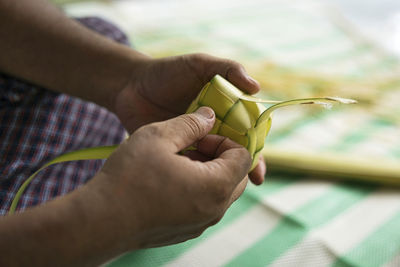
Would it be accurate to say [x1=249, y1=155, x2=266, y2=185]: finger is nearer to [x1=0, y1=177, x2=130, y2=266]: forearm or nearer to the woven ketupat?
the woven ketupat

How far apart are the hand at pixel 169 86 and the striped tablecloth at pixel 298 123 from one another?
0.39 feet

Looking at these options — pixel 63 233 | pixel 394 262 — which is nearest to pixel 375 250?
pixel 394 262

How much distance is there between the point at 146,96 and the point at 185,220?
1.11ft

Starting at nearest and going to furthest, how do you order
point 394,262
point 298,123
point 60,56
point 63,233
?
1. point 63,233
2. point 394,262
3. point 60,56
4. point 298,123

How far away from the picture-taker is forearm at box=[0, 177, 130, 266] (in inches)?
14.8

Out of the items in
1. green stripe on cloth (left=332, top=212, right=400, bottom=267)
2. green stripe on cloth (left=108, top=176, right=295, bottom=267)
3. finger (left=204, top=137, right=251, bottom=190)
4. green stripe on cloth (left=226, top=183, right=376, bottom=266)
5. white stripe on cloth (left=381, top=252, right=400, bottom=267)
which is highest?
finger (left=204, top=137, right=251, bottom=190)

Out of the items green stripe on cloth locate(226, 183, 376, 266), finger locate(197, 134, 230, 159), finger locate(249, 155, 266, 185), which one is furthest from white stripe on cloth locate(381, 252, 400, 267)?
finger locate(197, 134, 230, 159)

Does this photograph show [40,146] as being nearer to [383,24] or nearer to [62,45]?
[62,45]

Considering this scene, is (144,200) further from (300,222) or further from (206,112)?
(300,222)

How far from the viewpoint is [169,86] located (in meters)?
0.68

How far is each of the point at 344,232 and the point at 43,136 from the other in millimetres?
524

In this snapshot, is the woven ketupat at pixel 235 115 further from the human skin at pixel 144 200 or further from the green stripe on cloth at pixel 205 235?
the green stripe on cloth at pixel 205 235

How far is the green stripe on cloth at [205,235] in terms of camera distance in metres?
0.62

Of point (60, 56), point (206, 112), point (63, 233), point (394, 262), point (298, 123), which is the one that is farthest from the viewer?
point (298, 123)
